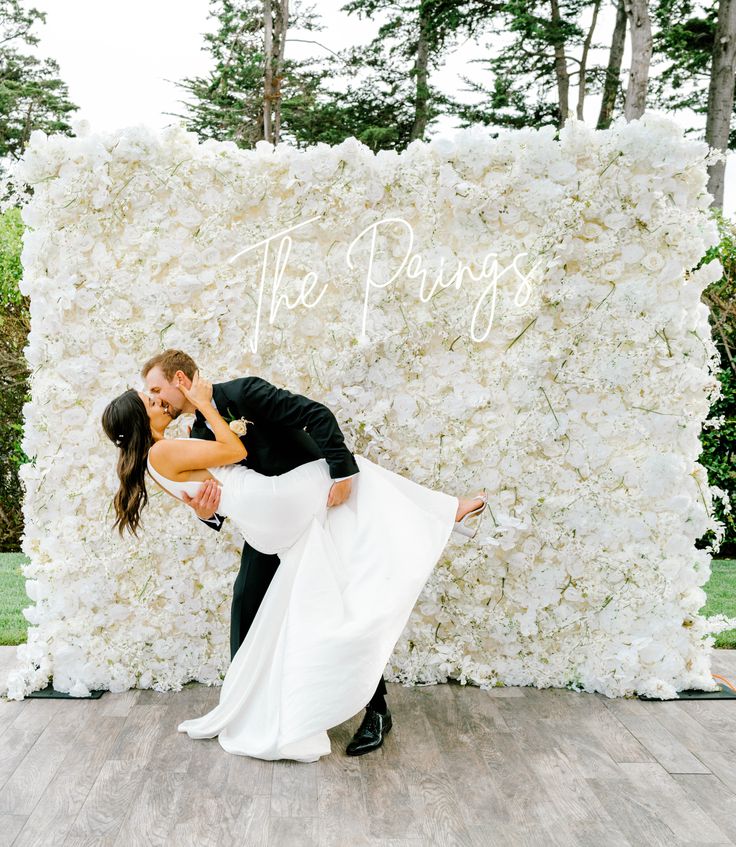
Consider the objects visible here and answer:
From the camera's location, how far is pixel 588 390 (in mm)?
3875

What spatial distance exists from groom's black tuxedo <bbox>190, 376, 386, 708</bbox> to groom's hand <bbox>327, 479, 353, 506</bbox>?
74 millimetres

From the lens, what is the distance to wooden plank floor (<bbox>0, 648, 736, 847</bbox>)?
278 centimetres

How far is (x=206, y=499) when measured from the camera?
10.9 ft

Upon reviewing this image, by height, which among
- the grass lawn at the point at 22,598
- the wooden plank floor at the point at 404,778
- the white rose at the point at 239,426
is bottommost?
the grass lawn at the point at 22,598

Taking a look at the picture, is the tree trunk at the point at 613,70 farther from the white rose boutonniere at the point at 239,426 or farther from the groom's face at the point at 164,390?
the groom's face at the point at 164,390

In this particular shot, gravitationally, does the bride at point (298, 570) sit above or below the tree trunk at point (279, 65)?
below

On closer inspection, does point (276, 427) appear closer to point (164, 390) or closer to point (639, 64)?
point (164, 390)

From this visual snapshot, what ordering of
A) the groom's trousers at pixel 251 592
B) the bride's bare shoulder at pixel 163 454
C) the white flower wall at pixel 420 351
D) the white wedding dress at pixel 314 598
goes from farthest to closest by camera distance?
the white flower wall at pixel 420 351 < the groom's trousers at pixel 251 592 < the bride's bare shoulder at pixel 163 454 < the white wedding dress at pixel 314 598

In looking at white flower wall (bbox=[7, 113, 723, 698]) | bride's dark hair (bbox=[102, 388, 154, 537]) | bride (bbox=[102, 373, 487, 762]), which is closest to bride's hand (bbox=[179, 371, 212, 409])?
bride (bbox=[102, 373, 487, 762])

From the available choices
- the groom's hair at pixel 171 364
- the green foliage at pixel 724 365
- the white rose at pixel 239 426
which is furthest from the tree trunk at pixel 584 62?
the groom's hair at pixel 171 364

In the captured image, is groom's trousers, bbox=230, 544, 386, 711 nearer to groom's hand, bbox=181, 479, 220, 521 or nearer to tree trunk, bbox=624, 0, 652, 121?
groom's hand, bbox=181, 479, 220, 521

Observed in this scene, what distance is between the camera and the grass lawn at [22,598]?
4.79 metres

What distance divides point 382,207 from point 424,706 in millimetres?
2231

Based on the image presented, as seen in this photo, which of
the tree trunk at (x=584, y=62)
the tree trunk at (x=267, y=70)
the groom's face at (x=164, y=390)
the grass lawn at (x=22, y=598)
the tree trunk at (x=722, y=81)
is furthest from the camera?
the tree trunk at (x=267, y=70)
